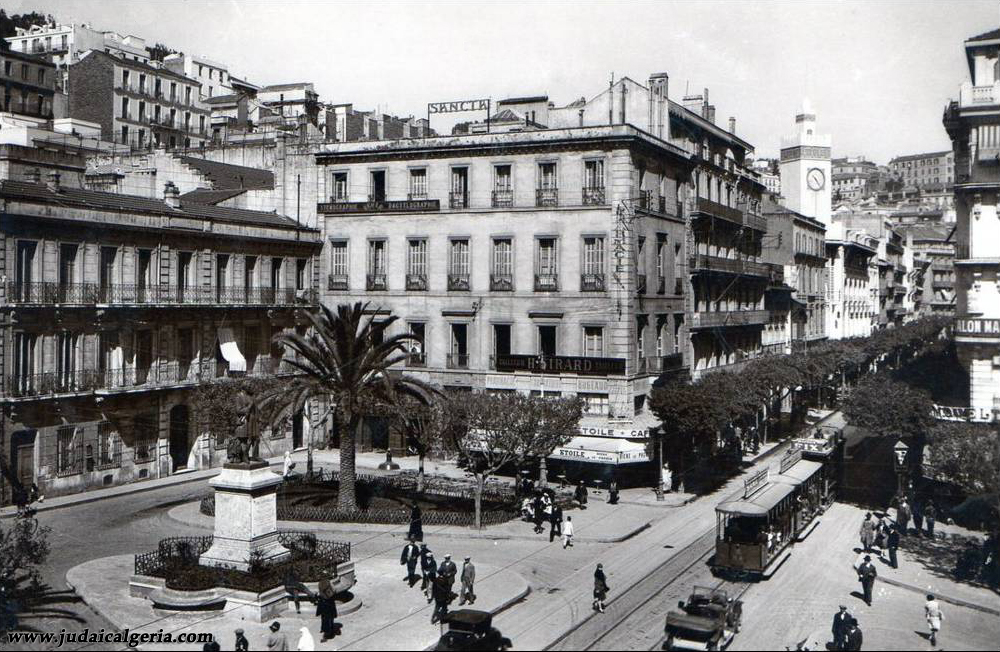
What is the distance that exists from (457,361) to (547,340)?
518 cm

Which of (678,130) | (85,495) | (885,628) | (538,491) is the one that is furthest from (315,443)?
(885,628)

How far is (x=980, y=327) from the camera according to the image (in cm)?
3797

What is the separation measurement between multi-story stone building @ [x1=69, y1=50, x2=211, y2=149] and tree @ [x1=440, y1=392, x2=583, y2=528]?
45428 millimetres

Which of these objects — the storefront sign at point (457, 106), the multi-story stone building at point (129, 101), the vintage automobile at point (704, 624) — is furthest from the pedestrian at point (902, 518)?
the multi-story stone building at point (129, 101)

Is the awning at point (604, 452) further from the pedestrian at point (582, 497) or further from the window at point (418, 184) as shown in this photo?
the window at point (418, 184)

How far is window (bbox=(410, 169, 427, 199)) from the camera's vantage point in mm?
51188

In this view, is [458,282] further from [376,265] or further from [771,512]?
[771,512]

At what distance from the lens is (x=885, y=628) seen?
2458 centimetres

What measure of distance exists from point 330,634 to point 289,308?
104ft

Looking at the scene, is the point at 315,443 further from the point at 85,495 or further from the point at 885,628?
the point at 885,628

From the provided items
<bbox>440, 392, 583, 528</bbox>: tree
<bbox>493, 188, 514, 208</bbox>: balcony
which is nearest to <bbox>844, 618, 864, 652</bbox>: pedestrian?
<bbox>440, 392, 583, 528</bbox>: tree

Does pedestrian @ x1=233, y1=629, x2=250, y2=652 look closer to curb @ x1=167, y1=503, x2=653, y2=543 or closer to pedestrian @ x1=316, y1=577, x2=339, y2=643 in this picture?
pedestrian @ x1=316, y1=577, x2=339, y2=643

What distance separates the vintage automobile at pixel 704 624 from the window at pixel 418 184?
32243 millimetres

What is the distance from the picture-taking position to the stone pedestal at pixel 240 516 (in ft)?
83.2
